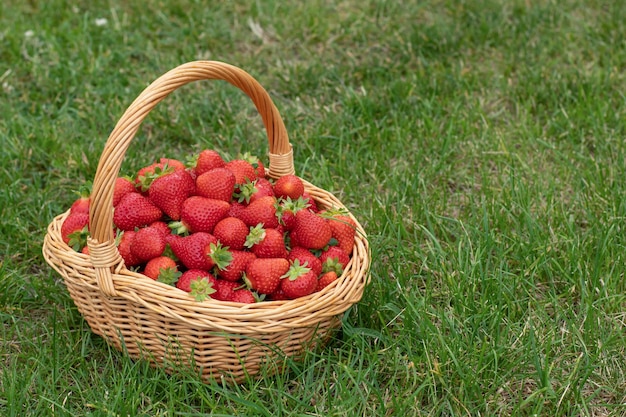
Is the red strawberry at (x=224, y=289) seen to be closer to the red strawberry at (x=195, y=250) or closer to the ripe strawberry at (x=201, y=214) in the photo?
the red strawberry at (x=195, y=250)

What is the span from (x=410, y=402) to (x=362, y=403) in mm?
113

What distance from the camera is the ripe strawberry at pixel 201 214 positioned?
1.96 metres

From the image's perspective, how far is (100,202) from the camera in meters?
1.75

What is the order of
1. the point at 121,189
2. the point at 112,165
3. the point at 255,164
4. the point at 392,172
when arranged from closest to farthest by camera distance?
the point at 112,165 < the point at 121,189 < the point at 255,164 < the point at 392,172

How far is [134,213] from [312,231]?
0.46 meters

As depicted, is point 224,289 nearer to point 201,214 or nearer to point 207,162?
point 201,214

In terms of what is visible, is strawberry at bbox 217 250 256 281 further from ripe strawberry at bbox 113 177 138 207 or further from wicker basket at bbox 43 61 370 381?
ripe strawberry at bbox 113 177 138 207

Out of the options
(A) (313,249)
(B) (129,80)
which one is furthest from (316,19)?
(A) (313,249)

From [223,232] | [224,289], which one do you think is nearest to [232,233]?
[223,232]

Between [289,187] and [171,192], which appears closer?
[171,192]

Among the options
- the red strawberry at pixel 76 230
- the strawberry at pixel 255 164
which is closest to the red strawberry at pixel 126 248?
the red strawberry at pixel 76 230

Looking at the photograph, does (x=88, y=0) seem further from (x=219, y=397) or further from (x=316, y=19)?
(x=219, y=397)

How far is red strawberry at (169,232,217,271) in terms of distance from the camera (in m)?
1.88

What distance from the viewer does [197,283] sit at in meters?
1.78
